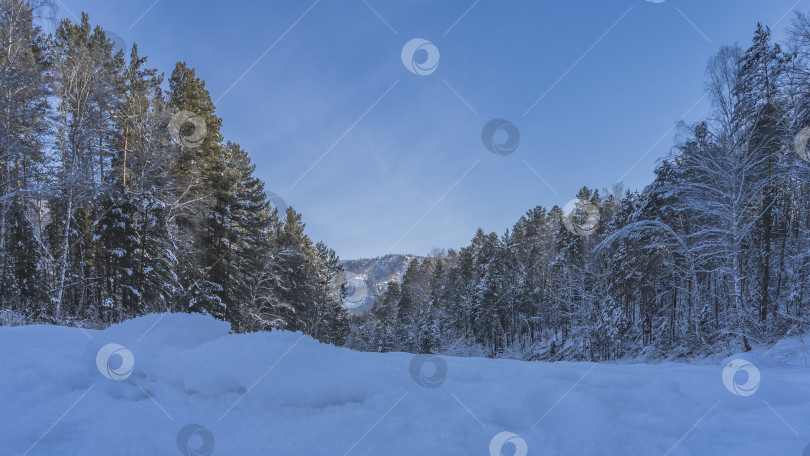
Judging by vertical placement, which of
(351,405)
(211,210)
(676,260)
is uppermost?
(211,210)

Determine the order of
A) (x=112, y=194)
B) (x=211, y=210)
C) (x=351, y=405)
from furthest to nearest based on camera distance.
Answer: (x=211, y=210) → (x=112, y=194) → (x=351, y=405)

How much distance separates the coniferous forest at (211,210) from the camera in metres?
11.3

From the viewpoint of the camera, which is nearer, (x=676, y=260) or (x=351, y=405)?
(x=351, y=405)

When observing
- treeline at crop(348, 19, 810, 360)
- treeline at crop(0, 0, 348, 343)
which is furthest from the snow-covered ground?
treeline at crop(0, 0, 348, 343)

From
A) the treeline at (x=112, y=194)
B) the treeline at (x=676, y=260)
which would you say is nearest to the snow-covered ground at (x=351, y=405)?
the treeline at (x=676, y=260)

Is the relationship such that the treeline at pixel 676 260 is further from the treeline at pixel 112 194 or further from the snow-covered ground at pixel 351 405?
the treeline at pixel 112 194

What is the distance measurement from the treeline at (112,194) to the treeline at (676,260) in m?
17.4

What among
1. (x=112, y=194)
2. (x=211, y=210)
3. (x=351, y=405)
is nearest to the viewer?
(x=351, y=405)

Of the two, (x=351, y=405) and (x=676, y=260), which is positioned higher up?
(x=351, y=405)

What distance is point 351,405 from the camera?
2502 millimetres

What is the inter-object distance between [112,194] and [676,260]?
92.3 feet

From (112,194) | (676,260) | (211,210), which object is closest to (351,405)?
(112,194)

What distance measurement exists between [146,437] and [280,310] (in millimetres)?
26163

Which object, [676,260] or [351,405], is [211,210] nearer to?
[351,405]
